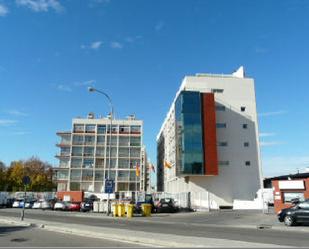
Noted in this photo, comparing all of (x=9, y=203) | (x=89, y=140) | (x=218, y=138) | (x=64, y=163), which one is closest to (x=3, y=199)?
(x=9, y=203)

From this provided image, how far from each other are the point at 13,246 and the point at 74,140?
8444cm

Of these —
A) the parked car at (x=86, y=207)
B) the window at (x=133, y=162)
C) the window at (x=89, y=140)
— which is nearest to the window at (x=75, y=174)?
the window at (x=89, y=140)

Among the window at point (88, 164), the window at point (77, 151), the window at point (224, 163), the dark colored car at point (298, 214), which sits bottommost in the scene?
the dark colored car at point (298, 214)

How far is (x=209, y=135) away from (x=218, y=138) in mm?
3886

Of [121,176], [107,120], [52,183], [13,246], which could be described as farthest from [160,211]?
[52,183]

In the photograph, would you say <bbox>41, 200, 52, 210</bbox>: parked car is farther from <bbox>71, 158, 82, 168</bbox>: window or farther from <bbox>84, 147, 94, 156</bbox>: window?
<bbox>84, 147, 94, 156</bbox>: window

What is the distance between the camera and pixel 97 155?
94.8 m

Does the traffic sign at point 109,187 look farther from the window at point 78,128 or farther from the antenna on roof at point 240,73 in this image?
the window at point 78,128

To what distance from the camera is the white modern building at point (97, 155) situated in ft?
301

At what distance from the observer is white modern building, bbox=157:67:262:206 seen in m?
60.0

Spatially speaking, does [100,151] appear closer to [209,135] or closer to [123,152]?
[123,152]

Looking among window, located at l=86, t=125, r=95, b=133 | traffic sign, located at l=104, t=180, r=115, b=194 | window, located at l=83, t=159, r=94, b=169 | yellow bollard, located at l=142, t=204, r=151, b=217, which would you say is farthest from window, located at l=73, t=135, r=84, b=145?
traffic sign, located at l=104, t=180, r=115, b=194

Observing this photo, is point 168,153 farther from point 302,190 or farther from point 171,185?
point 302,190

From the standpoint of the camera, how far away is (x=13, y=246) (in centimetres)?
1159
